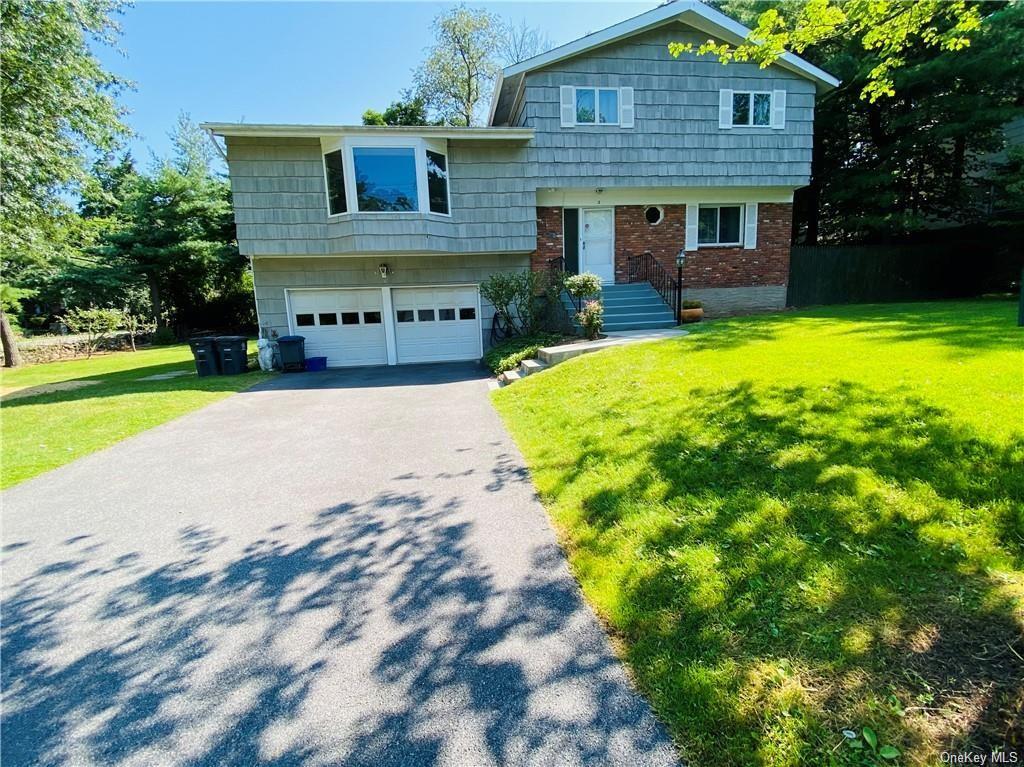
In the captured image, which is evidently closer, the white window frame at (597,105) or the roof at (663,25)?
the roof at (663,25)

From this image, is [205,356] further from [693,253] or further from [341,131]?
[693,253]

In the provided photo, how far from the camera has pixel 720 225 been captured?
575 inches

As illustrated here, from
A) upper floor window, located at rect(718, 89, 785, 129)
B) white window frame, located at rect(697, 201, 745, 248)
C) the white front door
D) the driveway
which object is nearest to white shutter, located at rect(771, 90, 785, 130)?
upper floor window, located at rect(718, 89, 785, 129)

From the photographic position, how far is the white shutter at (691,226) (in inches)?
561

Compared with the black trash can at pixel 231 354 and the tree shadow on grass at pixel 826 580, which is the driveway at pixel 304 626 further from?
the black trash can at pixel 231 354

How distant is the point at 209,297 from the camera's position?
26.1m

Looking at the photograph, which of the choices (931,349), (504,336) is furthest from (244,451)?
Result: (504,336)

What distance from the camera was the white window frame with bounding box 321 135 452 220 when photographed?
38.7 ft

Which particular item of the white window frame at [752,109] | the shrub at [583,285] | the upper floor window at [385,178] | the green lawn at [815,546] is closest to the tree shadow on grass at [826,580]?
the green lawn at [815,546]

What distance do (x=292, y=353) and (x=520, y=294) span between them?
20.5ft

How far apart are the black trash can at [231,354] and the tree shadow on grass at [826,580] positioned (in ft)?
39.3

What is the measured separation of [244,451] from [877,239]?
23.6m

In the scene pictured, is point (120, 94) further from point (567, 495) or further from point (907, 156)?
point (907, 156)

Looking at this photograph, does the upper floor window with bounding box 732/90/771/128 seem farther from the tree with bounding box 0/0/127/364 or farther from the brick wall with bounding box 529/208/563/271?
the tree with bounding box 0/0/127/364
